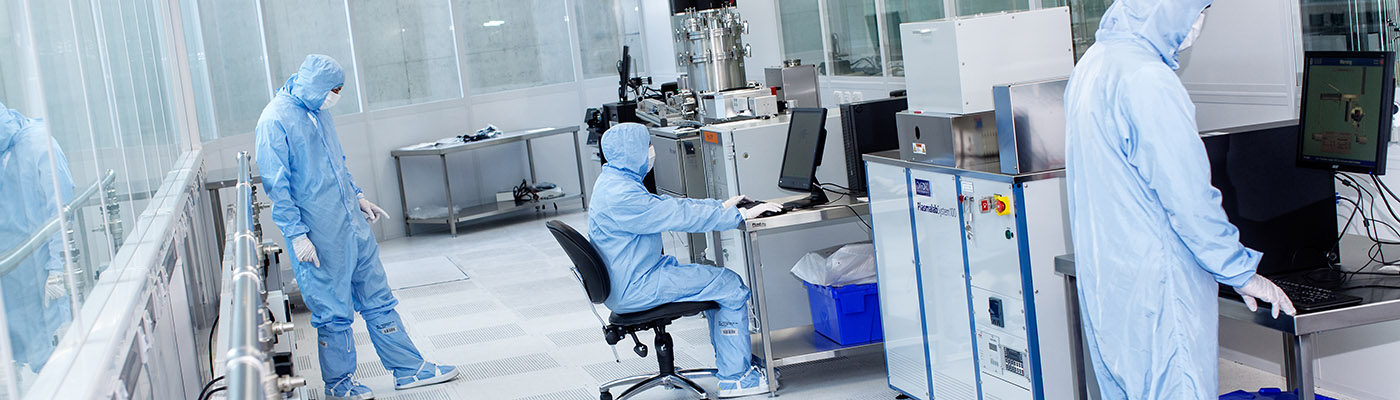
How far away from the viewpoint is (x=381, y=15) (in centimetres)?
812

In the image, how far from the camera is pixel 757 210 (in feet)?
12.0

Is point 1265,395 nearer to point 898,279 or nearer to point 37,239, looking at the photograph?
point 898,279

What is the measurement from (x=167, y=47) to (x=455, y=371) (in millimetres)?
2145

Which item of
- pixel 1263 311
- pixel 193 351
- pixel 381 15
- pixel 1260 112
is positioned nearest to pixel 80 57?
pixel 193 351

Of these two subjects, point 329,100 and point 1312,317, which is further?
point 329,100

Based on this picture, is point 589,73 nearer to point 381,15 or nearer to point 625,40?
point 625,40

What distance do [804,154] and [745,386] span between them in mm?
830

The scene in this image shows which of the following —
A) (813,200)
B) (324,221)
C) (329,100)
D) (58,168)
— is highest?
(329,100)

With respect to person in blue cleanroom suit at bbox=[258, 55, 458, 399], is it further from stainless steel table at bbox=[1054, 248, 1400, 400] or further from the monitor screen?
stainless steel table at bbox=[1054, 248, 1400, 400]

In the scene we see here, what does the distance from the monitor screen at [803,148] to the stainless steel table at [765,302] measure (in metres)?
0.15

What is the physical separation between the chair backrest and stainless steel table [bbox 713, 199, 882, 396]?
0.50m

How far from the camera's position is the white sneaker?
380 centimetres

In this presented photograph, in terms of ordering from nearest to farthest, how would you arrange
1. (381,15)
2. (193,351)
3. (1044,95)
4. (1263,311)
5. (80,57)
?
(80,57), (1263,311), (1044,95), (193,351), (381,15)

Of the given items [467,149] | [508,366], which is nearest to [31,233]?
[508,366]
